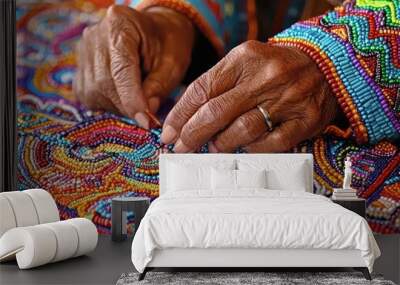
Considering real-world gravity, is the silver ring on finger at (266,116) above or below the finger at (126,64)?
below

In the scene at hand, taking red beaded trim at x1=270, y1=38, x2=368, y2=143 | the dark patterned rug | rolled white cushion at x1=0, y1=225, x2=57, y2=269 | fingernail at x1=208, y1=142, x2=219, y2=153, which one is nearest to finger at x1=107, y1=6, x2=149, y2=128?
fingernail at x1=208, y1=142, x2=219, y2=153

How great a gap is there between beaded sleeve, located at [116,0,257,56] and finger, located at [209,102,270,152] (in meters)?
0.64

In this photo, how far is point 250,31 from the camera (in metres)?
5.45

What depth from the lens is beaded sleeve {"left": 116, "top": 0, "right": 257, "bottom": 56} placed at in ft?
17.8

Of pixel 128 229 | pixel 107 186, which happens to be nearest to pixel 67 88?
pixel 107 186

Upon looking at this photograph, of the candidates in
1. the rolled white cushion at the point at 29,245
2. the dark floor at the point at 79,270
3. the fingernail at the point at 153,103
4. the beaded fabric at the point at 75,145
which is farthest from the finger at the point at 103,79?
the rolled white cushion at the point at 29,245

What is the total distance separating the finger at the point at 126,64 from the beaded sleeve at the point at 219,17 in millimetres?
242

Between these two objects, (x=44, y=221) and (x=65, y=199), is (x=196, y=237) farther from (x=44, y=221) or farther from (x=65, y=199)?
(x=65, y=199)

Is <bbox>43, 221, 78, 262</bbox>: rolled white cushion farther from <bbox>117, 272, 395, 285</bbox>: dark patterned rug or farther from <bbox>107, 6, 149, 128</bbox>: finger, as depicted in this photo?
<bbox>107, 6, 149, 128</bbox>: finger

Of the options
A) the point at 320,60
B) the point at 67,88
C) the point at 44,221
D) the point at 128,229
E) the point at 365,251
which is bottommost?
the point at 128,229

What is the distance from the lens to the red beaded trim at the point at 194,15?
543 cm

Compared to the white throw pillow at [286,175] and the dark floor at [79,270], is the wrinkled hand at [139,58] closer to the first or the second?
the white throw pillow at [286,175]

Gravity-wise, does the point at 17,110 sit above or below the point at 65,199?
above

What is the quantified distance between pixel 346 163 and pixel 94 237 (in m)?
2.06
